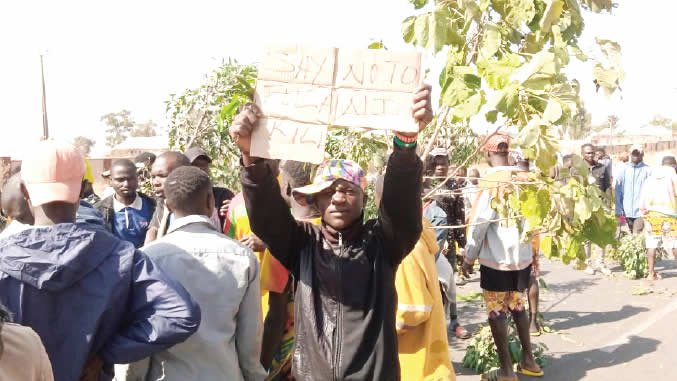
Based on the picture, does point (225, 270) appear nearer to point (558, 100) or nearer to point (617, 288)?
point (558, 100)

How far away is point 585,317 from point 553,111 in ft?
20.0

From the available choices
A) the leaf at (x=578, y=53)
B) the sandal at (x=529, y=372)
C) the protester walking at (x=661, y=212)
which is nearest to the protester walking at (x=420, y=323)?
the leaf at (x=578, y=53)

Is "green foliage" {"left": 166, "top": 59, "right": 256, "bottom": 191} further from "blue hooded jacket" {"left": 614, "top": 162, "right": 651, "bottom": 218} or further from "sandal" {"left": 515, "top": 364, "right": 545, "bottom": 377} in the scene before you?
"blue hooded jacket" {"left": 614, "top": 162, "right": 651, "bottom": 218}

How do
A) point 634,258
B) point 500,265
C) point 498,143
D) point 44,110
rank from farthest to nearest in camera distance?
point 44,110 < point 634,258 < point 500,265 < point 498,143

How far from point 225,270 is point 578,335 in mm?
5409

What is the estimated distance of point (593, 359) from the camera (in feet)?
20.2

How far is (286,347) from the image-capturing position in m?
3.32

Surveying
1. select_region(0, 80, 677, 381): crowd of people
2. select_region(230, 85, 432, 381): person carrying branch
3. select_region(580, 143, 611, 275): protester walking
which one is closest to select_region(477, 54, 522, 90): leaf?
select_region(0, 80, 677, 381): crowd of people

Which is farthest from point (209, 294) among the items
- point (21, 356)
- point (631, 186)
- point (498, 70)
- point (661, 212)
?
point (631, 186)

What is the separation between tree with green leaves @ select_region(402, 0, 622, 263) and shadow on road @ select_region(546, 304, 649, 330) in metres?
4.63

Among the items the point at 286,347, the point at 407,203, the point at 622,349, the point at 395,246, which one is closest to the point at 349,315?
the point at 395,246

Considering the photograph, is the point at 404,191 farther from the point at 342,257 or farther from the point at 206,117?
the point at 206,117

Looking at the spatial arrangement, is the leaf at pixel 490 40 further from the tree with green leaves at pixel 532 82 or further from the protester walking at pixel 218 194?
the protester walking at pixel 218 194

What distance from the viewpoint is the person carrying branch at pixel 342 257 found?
95.9 inches
